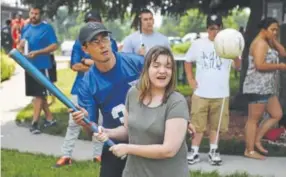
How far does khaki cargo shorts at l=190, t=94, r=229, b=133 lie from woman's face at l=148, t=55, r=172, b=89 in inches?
131

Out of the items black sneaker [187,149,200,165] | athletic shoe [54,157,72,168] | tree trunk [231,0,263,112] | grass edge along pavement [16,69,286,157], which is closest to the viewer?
athletic shoe [54,157,72,168]

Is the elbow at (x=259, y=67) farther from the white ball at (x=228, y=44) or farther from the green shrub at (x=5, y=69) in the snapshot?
the green shrub at (x=5, y=69)

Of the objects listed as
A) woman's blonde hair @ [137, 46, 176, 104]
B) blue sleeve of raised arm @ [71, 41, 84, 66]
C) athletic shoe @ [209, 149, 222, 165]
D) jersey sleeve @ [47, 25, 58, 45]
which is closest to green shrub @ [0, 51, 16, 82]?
jersey sleeve @ [47, 25, 58, 45]

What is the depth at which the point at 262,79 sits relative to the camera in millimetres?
6523

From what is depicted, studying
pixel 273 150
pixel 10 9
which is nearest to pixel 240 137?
pixel 273 150

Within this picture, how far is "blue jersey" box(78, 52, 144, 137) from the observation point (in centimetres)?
365

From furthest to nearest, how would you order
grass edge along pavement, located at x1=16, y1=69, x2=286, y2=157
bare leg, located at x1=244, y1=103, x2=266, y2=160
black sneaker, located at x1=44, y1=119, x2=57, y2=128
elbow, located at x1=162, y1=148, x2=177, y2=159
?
black sneaker, located at x1=44, y1=119, x2=57, y2=128 → grass edge along pavement, located at x1=16, y1=69, x2=286, y2=157 → bare leg, located at x1=244, y1=103, x2=266, y2=160 → elbow, located at x1=162, y1=148, x2=177, y2=159

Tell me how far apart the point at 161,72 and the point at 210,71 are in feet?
10.8

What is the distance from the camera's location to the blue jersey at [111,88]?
3.65 metres

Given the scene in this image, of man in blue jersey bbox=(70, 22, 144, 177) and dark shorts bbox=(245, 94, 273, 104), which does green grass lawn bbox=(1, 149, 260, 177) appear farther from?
man in blue jersey bbox=(70, 22, 144, 177)

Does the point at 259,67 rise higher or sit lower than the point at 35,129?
higher

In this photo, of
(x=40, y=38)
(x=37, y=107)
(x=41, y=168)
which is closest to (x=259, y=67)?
(x=41, y=168)

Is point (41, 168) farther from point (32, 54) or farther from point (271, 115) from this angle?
point (271, 115)

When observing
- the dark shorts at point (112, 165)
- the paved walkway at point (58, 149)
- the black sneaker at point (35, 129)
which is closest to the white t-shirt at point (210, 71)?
the paved walkway at point (58, 149)
